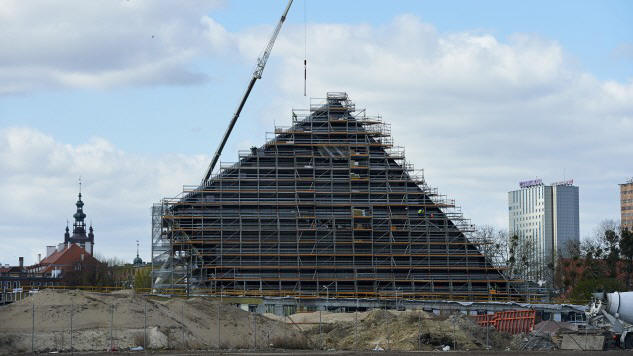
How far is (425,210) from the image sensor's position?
447 ft

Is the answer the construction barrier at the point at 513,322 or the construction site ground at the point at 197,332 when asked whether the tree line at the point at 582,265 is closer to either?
the construction barrier at the point at 513,322

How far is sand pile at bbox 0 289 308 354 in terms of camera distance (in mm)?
64062

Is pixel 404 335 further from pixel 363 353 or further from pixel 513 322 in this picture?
pixel 513 322

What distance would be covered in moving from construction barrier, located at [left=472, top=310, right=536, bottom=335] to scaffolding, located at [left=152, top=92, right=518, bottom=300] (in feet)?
119

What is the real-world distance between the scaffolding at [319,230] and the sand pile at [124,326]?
54.4m

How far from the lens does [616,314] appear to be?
73500 millimetres

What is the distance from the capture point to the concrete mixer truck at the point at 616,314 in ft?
236

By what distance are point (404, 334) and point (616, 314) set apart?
1353 centimetres

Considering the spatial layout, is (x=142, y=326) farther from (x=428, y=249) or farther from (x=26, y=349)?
(x=428, y=249)

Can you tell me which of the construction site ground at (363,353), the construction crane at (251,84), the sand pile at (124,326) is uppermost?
the construction crane at (251,84)

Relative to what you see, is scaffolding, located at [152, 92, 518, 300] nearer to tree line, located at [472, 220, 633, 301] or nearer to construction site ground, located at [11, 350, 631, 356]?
tree line, located at [472, 220, 633, 301]

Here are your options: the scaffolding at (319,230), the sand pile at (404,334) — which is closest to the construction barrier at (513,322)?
the sand pile at (404,334)

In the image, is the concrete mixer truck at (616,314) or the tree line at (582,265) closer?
the concrete mixer truck at (616,314)

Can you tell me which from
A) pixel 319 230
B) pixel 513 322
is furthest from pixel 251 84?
pixel 513 322
